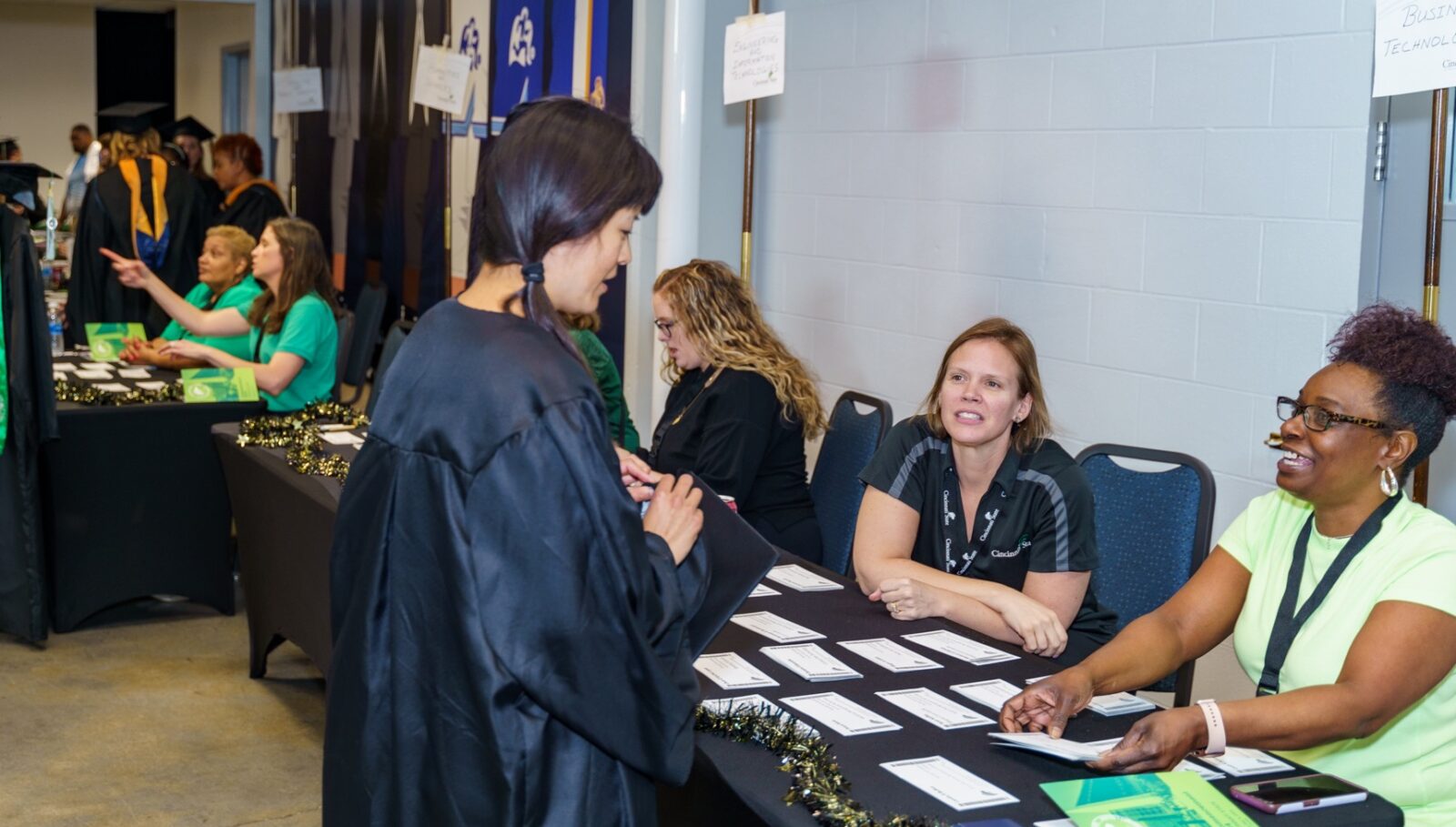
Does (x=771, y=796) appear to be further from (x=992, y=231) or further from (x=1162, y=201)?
(x=992, y=231)

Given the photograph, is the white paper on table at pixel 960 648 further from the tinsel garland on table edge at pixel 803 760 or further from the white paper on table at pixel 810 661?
the tinsel garland on table edge at pixel 803 760

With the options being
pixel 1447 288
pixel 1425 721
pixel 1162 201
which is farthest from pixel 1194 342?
pixel 1425 721

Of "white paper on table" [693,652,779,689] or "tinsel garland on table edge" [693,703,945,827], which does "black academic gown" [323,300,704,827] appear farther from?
"white paper on table" [693,652,779,689]

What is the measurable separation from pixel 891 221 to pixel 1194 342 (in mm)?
1210

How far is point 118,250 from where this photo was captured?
687cm

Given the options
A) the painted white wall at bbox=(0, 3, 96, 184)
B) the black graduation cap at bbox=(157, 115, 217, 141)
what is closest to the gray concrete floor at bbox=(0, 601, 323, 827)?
the black graduation cap at bbox=(157, 115, 217, 141)

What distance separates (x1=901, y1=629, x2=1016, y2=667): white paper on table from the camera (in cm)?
210

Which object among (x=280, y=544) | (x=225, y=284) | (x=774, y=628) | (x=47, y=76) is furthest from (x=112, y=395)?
(x=47, y=76)

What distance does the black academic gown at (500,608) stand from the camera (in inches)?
56.1

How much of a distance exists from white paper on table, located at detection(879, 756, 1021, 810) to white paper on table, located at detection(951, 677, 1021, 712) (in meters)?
0.24

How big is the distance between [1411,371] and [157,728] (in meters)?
3.01

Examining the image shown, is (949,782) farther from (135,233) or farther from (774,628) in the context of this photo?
(135,233)

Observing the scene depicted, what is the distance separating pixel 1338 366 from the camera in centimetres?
203

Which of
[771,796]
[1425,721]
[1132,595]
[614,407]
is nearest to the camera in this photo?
[771,796]
